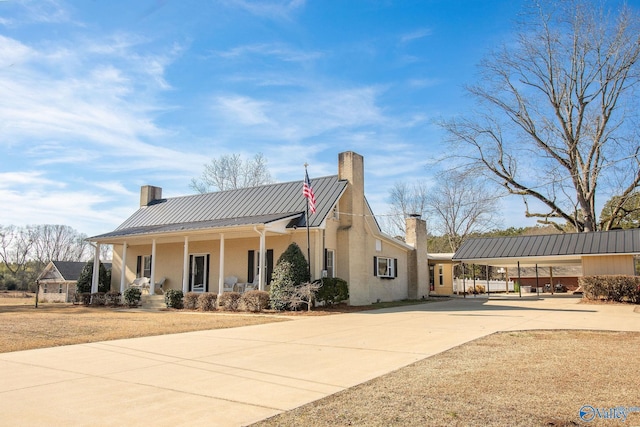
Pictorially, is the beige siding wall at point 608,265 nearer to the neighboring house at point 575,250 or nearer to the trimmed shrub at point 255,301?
the neighboring house at point 575,250

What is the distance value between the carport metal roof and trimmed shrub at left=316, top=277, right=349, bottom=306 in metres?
10.5

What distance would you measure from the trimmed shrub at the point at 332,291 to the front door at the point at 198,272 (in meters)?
6.44

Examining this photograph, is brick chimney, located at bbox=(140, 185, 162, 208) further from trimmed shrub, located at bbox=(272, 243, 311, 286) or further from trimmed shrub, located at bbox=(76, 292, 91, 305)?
trimmed shrub, located at bbox=(272, 243, 311, 286)

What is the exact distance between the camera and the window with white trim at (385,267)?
75.7 feet

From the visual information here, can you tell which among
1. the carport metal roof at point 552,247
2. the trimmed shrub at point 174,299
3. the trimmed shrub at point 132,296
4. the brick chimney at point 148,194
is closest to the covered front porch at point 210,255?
the trimmed shrub at point 132,296

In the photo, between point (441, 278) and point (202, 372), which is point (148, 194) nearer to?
point (441, 278)

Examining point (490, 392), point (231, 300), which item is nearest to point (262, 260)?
point (231, 300)

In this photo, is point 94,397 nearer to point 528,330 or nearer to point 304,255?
point 528,330

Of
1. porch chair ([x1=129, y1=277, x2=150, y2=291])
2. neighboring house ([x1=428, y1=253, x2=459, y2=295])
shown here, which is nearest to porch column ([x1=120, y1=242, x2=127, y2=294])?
porch chair ([x1=129, y1=277, x2=150, y2=291])

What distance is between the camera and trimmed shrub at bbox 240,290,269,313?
17281 mm

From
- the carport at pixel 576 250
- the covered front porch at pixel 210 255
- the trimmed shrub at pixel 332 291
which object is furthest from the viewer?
the carport at pixel 576 250

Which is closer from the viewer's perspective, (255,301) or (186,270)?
(255,301)

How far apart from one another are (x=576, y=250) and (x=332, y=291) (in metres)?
13.1

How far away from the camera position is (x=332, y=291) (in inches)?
726
